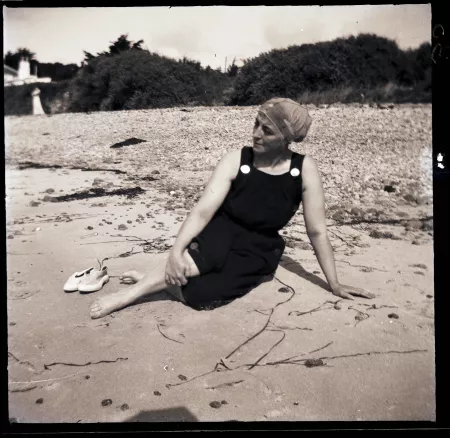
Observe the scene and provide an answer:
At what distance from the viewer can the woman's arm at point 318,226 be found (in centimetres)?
254

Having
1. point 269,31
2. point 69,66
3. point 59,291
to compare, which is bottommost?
point 59,291

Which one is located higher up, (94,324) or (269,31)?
(269,31)

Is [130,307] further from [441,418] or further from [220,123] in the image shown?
[441,418]

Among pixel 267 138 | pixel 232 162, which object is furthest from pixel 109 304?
pixel 267 138

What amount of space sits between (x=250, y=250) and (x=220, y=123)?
751 millimetres

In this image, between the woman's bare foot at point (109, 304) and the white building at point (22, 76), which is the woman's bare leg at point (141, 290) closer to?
the woman's bare foot at point (109, 304)

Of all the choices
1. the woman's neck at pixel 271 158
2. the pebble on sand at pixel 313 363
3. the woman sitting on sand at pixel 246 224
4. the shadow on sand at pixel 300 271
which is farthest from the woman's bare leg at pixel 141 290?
the pebble on sand at pixel 313 363

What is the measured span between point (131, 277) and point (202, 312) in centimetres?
46

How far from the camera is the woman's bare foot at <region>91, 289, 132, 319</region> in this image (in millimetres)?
2557

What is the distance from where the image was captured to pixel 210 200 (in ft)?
8.36

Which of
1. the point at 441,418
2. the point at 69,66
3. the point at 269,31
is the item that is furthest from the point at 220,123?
the point at 441,418

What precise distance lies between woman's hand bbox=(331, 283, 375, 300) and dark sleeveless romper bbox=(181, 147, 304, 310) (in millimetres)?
377

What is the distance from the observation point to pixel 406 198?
8.60 feet

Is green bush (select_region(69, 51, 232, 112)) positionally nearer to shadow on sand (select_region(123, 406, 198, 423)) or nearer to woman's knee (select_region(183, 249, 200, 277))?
woman's knee (select_region(183, 249, 200, 277))
